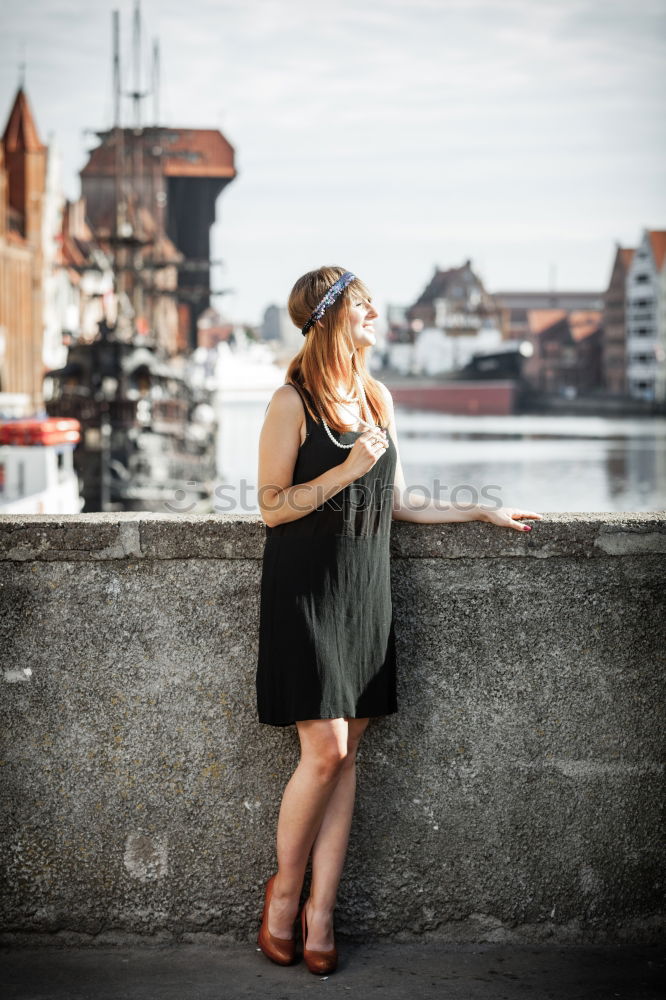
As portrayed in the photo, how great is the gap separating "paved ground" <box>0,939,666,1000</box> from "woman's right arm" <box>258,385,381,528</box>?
1.22 m

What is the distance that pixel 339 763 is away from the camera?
10.4 ft

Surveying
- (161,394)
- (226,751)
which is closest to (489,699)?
(226,751)

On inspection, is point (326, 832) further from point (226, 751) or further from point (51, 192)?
point (51, 192)

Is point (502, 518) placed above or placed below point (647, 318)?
below

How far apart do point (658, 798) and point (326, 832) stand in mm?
988

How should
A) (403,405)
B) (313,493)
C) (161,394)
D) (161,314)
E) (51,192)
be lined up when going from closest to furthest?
(313,493) → (161,394) → (51,192) → (161,314) → (403,405)

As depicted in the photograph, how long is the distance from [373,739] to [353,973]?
A: 0.63 m

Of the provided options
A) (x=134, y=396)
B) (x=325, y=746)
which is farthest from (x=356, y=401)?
(x=134, y=396)

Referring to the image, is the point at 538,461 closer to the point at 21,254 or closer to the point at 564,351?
the point at 21,254

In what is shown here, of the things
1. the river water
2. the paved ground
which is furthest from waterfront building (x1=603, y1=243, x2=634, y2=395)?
the paved ground

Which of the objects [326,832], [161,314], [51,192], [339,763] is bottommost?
[326,832]

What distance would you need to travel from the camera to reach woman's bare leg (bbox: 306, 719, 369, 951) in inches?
127

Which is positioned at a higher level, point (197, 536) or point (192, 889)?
point (197, 536)

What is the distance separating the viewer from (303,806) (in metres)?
3.18
